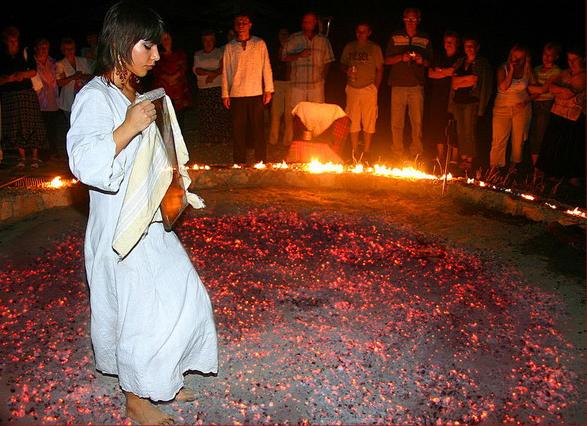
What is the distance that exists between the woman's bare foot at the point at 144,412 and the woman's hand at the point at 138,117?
1.51m

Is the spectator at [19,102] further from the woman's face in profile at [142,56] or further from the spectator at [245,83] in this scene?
the woman's face in profile at [142,56]

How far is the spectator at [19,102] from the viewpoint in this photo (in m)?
9.84

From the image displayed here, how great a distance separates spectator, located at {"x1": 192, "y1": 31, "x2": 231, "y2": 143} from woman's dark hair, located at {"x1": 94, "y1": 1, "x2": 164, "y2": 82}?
8.57 m

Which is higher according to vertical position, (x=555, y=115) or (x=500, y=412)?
(x=555, y=115)

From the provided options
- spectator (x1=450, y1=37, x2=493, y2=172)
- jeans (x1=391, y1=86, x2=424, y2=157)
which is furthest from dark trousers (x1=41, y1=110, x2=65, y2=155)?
spectator (x1=450, y1=37, x2=493, y2=172)

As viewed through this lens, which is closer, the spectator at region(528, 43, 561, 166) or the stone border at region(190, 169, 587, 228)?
the stone border at region(190, 169, 587, 228)

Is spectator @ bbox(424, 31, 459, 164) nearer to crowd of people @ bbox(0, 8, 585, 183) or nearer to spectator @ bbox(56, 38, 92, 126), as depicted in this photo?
crowd of people @ bbox(0, 8, 585, 183)

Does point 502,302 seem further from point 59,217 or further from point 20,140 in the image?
point 20,140

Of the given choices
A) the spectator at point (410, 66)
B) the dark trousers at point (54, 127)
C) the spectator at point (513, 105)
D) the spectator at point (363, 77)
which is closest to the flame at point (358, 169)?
the spectator at point (363, 77)

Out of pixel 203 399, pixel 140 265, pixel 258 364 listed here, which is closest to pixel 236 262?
pixel 258 364

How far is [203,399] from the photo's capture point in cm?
380

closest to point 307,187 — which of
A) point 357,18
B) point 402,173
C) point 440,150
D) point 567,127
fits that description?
point 402,173

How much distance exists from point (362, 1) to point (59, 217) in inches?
601

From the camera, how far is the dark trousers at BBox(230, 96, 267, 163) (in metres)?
10.1
